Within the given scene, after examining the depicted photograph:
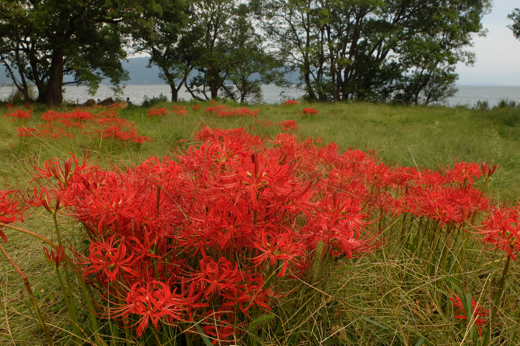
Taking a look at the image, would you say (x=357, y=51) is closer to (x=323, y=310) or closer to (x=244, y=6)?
(x=244, y=6)

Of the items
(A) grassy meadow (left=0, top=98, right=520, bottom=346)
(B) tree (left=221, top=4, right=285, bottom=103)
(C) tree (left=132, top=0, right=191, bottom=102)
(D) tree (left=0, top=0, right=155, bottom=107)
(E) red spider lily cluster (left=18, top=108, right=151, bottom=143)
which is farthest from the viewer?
(B) tree (left=221, top=4, right=285, bottom=103)

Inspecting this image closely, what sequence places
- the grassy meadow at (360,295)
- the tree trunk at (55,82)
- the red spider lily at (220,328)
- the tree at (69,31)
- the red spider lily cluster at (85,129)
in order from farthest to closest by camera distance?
the tree trunk at (55,82) → the tree at (69,31) → the red spider lily cluster at (85,129) → the grassy meadow at (360,295) → the red spider lily at (220,328)

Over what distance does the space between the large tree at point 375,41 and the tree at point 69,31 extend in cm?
1065

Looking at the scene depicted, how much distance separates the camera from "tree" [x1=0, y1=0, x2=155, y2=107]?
34.8 feet

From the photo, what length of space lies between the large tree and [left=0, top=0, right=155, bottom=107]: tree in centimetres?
1065

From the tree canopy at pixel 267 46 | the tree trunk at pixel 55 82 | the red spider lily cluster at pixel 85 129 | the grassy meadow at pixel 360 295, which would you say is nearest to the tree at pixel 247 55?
the tree canopy at pixel 267 46

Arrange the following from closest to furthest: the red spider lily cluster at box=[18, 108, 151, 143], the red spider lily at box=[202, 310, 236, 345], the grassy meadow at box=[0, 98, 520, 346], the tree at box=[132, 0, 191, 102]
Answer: the red spider lily at box=[202, 310, 236, 345]
the grassy meadow at box=[0, 98, 520, 346]
the red spider lily cluster at box=[18, 108, 151, 143]
the tree at box=[132, 0, 191, 102]

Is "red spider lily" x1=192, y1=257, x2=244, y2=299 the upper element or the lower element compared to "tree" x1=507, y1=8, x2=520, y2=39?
lower

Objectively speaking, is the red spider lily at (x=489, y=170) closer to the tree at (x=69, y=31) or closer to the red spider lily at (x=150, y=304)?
the red spider lily at (x=150, y=304)

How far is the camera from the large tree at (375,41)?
17.5m

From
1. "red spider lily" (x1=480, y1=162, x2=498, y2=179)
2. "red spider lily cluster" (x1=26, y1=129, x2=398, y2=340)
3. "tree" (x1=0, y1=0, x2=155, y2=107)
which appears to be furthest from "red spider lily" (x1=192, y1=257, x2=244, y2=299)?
"tree" (x1=0, y1=0, x2=155, y2=107)

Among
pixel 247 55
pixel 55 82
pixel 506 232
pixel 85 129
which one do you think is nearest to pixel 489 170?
pixel 506 232

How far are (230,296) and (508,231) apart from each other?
1.04m

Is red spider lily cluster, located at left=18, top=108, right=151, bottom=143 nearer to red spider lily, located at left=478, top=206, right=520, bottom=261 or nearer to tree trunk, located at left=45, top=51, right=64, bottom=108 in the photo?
red spider lily, located at left=478, top=206, right=520, bottom=261
